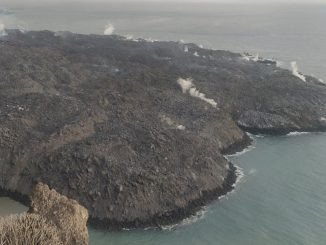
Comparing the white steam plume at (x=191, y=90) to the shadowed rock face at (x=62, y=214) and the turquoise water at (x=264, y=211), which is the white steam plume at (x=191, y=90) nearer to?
the turquoise water at (x=264, y=211)

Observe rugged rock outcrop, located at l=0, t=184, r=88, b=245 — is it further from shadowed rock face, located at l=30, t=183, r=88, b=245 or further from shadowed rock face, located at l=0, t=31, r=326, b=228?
shadowed rock face, located at l=0, t=31, r=326, b=228

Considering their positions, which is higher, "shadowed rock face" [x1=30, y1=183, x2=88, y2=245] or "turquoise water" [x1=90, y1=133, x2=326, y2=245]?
"shadowed rock face" [x1=30, y1=183, x2=88, y2=245]

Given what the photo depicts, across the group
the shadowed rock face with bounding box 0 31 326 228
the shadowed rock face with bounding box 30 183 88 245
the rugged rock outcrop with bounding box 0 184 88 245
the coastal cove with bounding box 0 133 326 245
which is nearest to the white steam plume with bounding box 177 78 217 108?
the shadowed rock face with bounding box 0 31 326 228

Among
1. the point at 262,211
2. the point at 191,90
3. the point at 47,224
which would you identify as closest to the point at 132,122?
the point at 262,211

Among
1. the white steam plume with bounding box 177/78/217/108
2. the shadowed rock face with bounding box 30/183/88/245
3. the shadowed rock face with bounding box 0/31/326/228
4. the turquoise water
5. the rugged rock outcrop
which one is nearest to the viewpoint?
the rugged rock outcrop

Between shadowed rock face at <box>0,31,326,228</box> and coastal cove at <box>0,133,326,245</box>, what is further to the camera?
shadowed rock face at <box>0,31,326,228</box>

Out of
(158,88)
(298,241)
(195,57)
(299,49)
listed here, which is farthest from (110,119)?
(299,49)

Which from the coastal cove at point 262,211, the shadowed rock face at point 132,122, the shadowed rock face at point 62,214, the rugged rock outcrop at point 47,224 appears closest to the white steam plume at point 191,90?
the shadowed rock face at point 132,122

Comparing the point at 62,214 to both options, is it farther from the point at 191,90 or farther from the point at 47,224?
the point at 191,90
